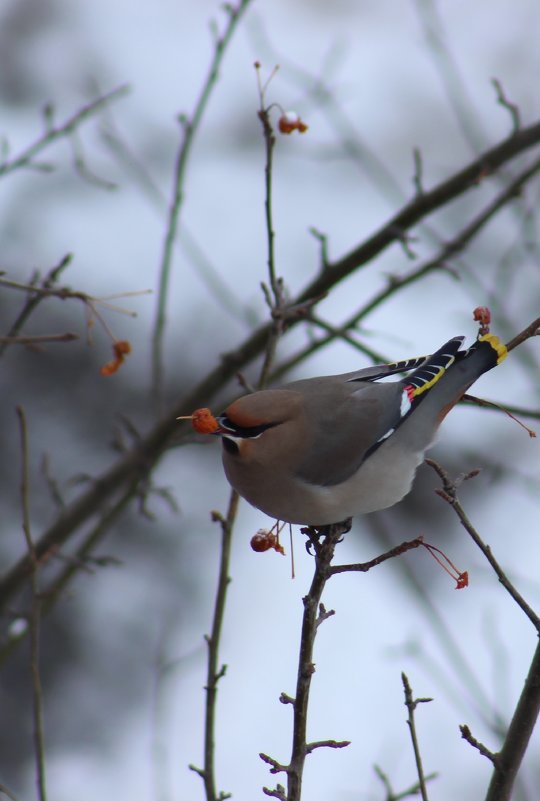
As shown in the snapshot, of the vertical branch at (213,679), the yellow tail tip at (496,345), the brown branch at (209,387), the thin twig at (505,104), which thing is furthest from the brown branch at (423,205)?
the vertical branch at (213,679)

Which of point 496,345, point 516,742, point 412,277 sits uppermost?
point 412,277

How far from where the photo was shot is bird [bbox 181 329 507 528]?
2826mm

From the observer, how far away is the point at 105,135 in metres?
4.09

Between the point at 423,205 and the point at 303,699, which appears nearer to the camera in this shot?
the point at 303,699

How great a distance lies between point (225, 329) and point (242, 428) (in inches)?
Answer: 175

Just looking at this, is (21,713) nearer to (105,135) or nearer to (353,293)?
(105,135)

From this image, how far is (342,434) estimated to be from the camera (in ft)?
10.1

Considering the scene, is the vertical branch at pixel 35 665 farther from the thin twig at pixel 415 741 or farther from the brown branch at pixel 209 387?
the brown branch at pixel 209 387

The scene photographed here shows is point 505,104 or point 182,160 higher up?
point 182,160

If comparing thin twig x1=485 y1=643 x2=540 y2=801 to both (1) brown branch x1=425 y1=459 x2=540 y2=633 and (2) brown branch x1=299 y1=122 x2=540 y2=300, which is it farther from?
(2) brown branch x1=299 y1=122 x2=540 y2=300

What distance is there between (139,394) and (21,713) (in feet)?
6.72

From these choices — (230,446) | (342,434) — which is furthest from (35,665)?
(342,434)

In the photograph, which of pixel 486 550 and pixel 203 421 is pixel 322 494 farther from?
pixel 486 550

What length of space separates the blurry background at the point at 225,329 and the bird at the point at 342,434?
59 centimetres
